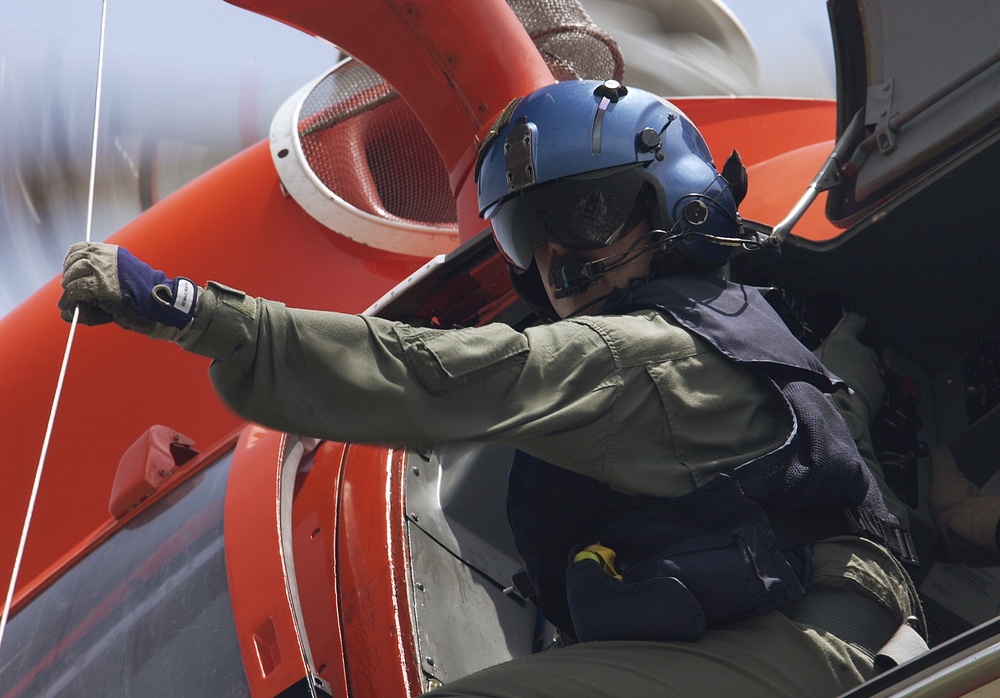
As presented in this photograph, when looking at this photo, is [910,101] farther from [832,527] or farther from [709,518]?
[709,518]

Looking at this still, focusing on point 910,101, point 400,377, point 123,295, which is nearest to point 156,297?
point 123,295

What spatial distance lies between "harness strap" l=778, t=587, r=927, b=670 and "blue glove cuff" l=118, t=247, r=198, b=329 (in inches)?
45.6

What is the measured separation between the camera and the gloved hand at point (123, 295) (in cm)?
158

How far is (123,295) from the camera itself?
1.59 m

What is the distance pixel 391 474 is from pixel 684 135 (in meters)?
1.00

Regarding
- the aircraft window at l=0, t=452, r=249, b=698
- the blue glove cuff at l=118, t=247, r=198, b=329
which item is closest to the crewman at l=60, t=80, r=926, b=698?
the blue glove cuff at l=118, t=247, r=198, b=329

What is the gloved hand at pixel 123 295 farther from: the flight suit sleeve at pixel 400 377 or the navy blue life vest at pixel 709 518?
the navy blue life vest at pixel 709 518

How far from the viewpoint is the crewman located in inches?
64.9

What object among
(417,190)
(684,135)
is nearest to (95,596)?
(684,135)

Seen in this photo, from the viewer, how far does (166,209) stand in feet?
16.0

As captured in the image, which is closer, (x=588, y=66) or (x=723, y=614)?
(x=723, y=614)

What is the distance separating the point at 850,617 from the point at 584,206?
3.07ft

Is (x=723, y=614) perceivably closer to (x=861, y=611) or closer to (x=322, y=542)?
(x=861, y=611)

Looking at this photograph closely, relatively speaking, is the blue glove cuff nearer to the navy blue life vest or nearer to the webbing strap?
the navy blue life vest
